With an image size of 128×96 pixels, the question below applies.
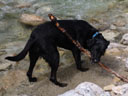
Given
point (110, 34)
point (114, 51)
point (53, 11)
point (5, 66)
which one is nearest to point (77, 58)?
point (114, 51)

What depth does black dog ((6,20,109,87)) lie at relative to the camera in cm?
407

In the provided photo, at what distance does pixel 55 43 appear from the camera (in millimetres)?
4250

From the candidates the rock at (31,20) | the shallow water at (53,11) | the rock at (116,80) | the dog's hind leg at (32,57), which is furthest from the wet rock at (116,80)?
the rock at (31,20)

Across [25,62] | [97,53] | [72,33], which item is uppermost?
[72,33]

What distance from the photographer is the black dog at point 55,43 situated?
4074 millimetres

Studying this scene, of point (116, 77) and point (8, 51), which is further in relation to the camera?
point (8, 51)

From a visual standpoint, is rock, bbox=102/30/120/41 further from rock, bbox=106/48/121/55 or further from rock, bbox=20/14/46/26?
rock, bbox=20/14/46/26

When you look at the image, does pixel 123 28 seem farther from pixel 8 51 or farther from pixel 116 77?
pixel 8 51

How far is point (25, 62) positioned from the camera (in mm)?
5344

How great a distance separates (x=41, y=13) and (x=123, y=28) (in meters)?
3.53

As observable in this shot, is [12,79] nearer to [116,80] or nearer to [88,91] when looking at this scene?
[88,91]

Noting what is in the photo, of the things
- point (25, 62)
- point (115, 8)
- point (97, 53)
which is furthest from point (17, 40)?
point (115, 8)

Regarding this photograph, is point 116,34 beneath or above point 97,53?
beneath

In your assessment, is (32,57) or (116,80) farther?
(32,57)
